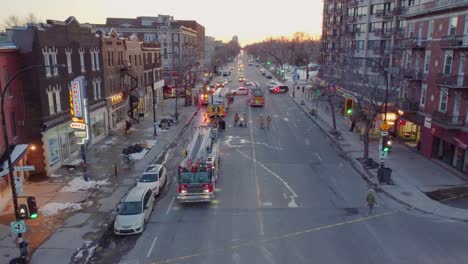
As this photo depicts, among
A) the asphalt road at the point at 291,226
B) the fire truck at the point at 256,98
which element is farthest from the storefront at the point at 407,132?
the fire truck at the point at 256,98

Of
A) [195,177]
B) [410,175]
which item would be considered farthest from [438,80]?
[195,177]

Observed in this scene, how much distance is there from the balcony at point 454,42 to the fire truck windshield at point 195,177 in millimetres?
19184

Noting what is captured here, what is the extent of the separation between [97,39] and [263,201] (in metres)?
24.3

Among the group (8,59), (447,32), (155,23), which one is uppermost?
(155,23)

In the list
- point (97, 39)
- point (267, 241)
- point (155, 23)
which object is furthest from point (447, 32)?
point (155, 23)

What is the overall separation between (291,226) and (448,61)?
1892cm

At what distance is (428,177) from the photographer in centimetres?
2644

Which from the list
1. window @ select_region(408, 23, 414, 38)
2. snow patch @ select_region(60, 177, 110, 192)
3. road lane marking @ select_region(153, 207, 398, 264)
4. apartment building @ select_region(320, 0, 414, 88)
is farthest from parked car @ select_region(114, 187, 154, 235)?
apartment building @ select_region(320, 0, 414, 88)

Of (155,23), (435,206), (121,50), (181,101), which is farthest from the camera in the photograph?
(155,23)

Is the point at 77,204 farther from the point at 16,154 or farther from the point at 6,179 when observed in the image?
the point at 16,154

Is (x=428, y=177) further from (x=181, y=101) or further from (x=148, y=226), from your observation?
(x=181, y=101)

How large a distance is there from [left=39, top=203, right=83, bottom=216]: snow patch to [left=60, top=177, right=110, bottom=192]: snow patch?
2405 millimetres

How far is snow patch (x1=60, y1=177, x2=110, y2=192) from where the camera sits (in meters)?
24.2

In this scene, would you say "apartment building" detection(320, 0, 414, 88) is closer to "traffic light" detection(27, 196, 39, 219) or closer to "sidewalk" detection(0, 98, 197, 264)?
"sidewalk" detection(0, 98, 197, 264)
